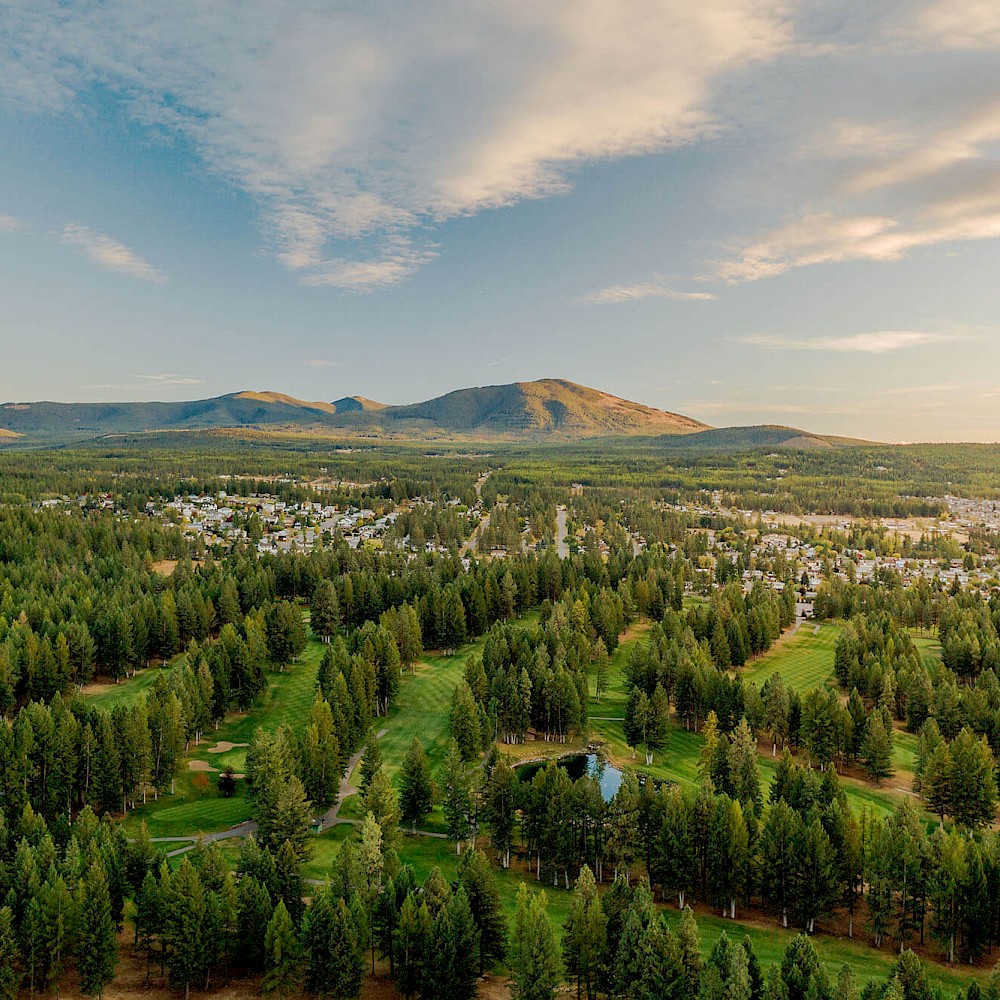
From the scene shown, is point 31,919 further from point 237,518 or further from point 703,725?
point 237,518

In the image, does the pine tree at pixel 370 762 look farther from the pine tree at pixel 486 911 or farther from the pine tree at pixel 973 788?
the pine tree at pixel 973 788

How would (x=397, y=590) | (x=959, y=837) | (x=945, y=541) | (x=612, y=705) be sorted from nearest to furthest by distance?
(x=959, y=837) → (x=612, y=705) → (x=397, y=590) → (x=945, y=541)

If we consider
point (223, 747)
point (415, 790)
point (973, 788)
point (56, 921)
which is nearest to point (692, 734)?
point (973, 788)

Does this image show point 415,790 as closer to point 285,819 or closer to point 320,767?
point 320,767

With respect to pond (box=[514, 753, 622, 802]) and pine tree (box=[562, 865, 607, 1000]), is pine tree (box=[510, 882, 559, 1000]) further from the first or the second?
pond (box=[514, 753, 622, 802])

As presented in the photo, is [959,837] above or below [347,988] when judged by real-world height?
above

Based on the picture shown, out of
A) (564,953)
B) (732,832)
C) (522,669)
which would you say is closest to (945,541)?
(522,669)

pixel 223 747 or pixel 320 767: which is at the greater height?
pixel 320 767
